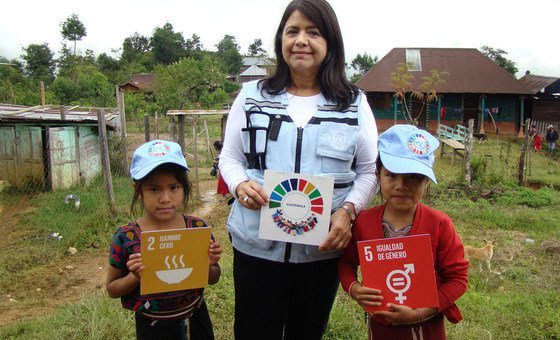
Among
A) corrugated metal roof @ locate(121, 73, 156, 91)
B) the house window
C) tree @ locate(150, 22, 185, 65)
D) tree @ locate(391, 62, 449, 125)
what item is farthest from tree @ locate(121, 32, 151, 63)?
tree @ locate(391, 62, 449, 125)

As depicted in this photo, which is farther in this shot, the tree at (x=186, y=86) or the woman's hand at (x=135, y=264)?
the tree at (x=186, y=86)

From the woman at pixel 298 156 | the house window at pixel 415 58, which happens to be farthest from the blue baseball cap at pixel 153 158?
the house window at pixel 415 58

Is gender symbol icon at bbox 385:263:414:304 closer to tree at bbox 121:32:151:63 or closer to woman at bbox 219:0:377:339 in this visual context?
woman at bbox 219:0:377:339

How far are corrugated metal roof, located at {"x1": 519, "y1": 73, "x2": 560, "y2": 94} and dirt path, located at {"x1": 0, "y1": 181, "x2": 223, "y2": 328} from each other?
20.7 m

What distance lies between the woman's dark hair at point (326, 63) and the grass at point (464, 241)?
1810 millimetres

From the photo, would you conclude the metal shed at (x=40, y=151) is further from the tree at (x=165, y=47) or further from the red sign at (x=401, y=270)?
the tree at (x=165, y=47)

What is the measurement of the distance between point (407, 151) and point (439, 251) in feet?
1.39

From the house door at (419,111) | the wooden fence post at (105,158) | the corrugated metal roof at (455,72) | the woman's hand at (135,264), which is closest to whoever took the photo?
the woman's hand at (135,264)

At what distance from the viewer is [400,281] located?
5.59 feet

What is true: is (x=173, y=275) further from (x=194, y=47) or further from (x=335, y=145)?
(x=194, y=47)

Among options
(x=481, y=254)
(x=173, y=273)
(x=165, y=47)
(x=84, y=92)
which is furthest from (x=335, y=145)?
(x=165, y=47)

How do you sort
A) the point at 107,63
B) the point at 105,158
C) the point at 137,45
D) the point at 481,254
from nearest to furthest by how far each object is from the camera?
1. the point at 481,254
2. the point at 105,158
3. the point at 107,63
4. the point at 137,45

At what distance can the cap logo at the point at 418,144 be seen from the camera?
1.76m

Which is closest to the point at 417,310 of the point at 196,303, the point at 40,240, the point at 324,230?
the point at 324,230
